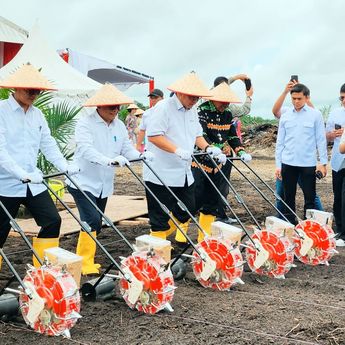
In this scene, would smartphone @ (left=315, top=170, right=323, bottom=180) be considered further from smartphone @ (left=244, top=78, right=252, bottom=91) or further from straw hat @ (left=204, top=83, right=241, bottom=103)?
straw hat @ (left=204, top=83, right=241, bottom=103)

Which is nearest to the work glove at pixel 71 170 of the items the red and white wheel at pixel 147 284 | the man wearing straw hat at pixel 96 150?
the man wearing straw hat at pixel 96 150

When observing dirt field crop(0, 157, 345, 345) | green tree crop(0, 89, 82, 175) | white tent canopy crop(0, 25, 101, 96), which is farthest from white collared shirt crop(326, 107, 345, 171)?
white tent canopy crop(0, 25, 101, 96)

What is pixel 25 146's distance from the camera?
16.3 feet

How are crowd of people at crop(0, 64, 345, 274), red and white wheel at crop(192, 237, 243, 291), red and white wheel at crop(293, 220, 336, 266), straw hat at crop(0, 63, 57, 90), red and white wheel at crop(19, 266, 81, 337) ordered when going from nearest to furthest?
red and white wheel at crop(19, 266, 81, 337) → straw hat at crop(0, 63, 57, 90) → crowd of people at crop(0, 64, 345, 274) → red and white wheel at crop(192, 237, 243, 291) → red and white wheel at crop(293, 220, 336, 266)

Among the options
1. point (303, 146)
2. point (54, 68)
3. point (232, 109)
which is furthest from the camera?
point (54, 68)

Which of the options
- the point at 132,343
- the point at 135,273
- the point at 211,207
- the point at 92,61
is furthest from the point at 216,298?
the point at 92,61

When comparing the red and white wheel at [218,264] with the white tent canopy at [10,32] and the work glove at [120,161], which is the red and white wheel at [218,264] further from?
the white tent canopy at [10,32]

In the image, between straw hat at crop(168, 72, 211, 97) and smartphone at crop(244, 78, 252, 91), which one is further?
smartphone at crop(244, 78, 252, 91)

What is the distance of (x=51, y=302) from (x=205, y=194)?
3157mm

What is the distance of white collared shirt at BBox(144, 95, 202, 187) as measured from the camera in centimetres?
591

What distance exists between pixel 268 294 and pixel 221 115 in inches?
96.7

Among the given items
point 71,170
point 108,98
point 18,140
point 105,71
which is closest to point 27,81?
point 18,140

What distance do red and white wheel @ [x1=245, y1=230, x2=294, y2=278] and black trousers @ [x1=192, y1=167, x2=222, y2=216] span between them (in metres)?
1.16

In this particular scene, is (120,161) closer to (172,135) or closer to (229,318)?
(172,135)
